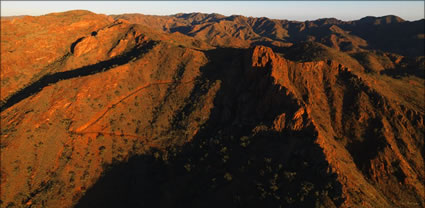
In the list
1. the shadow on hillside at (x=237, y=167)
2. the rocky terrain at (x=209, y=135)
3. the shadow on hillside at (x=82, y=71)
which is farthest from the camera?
the shadow on hillside at (x=82, y=71)

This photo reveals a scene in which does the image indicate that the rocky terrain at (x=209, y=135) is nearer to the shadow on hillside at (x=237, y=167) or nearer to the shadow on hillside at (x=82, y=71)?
the shadow on hillside at (x=237, y=167)

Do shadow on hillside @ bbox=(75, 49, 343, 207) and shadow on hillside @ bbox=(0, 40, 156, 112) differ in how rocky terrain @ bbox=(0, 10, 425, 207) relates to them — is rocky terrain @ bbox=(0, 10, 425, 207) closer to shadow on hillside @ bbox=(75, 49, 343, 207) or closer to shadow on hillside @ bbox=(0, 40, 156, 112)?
shadow on hillside @ bbox=(75, 49, 343, 207)

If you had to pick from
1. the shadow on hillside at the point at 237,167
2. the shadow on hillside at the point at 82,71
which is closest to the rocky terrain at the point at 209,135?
the shadow on hillside at the point at 237,167

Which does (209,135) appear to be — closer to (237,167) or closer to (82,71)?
(237,167)

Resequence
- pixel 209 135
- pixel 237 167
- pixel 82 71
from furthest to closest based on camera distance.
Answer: pixel 82 71 → pixel 209 135 → pixel 237 167

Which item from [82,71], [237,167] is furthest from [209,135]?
Result: [82,71]

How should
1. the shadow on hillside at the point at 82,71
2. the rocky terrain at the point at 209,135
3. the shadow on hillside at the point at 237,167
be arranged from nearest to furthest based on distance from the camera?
the shadow on hillside at the point at 237,167 → the rocky terrain at the point at 209,135 → the shadow on hillside at the point at 82,71

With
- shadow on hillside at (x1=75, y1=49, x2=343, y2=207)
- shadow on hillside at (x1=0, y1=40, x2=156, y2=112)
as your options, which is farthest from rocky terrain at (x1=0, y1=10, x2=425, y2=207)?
shadow on hillside at (x1=0, y1=40, x2=156, y2=112)
